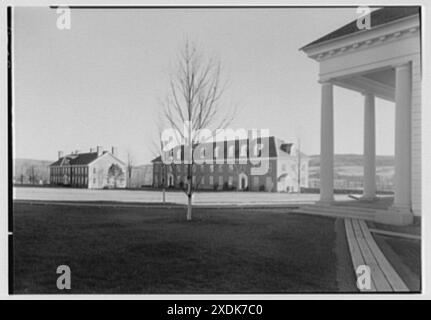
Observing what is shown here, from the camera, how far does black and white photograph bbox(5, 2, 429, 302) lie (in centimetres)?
313

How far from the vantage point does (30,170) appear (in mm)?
3195

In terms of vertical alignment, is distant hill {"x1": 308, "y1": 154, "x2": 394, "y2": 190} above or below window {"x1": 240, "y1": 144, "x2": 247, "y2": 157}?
below

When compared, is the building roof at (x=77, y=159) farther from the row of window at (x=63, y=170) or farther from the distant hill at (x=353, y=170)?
the distant hill at (x=353, y=170)

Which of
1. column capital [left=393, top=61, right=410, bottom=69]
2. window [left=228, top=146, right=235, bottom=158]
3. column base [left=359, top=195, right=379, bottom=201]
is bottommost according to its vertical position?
column base [left=359, top=195, right=379, bottom=201]

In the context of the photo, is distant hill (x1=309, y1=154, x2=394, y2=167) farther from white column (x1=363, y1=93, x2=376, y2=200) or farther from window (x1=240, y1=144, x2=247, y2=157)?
window (x1=240, y1=144, x2=247, y2=157)

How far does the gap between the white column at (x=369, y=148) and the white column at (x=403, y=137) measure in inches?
9.2

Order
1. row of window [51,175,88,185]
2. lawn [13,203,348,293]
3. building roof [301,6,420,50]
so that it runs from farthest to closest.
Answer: row of window [51,175,88,185] < lawn [13,203,348,293] < building roof [301,6,420,50]

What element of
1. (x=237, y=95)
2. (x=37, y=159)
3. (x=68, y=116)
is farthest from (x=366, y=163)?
(x=37, y=159)

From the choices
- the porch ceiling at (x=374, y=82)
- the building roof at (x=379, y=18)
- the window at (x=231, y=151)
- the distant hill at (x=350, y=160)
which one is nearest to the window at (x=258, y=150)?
the window at (x=231, y=151)

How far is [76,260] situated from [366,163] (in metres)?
3.10

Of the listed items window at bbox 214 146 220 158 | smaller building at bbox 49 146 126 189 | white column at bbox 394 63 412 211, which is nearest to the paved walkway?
white column at bbox 394 63 412 211

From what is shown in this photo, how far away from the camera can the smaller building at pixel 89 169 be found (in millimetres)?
3203

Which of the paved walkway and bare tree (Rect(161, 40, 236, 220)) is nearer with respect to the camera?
the paved walkway

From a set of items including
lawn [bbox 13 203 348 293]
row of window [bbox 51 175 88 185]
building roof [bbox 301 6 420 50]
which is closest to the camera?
building roof [bbox 301 6 420 50]
